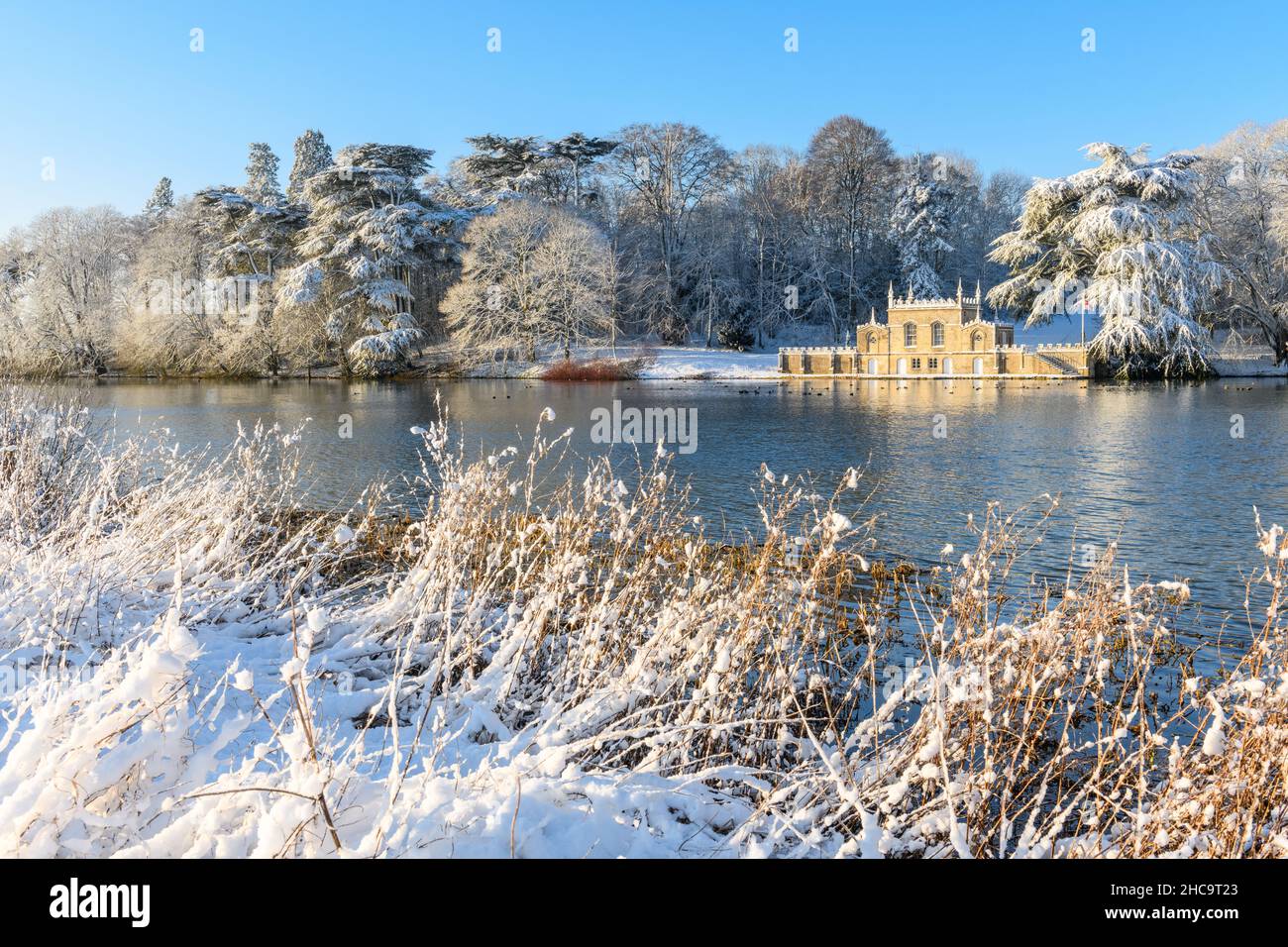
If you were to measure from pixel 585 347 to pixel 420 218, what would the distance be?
1210cm

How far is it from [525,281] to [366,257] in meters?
9.06

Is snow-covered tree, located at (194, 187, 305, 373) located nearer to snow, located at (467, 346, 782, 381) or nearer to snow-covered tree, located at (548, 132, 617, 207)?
snow, located at (467, 346, 782, 381)

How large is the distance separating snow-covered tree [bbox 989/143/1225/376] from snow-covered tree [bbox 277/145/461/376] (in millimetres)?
34740

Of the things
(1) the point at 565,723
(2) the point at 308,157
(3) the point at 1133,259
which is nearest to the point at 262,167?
(2) the point at 308,157

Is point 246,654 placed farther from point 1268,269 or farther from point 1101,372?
point 1268,269

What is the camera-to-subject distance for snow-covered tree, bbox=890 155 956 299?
2501 inches

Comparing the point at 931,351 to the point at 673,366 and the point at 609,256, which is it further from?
the point at 609,256

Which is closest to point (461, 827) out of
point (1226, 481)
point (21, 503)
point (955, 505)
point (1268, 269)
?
point (21, 503)

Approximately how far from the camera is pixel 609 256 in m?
52.6

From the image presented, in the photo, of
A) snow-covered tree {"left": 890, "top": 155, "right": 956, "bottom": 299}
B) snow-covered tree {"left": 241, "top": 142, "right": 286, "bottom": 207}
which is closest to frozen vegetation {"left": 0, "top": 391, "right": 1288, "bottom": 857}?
snow-covered tree {"left": 890, "top": 155, "right": 956, "bottom": 299}

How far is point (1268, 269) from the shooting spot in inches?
1825

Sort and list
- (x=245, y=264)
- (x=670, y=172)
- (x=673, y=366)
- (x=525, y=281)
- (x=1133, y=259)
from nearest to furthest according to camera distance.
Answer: (x=1133, y=259) → (x=525, y=281) → (x=673, y=366) → (x=245, y=264) → (x=670, y=172)

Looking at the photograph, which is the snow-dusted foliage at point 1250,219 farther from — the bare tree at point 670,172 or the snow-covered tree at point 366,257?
the snow-covered tree at point 366,257

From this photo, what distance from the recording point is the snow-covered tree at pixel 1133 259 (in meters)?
42.8
